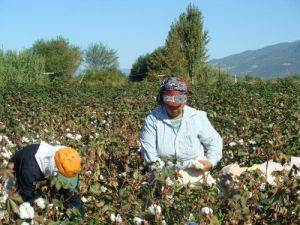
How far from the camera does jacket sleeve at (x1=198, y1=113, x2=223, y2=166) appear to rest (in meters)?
3.40

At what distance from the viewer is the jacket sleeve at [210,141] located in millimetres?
3396

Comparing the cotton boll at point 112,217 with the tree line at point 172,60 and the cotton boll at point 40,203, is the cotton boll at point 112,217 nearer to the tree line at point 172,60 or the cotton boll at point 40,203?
the cotton boll at point 40,203

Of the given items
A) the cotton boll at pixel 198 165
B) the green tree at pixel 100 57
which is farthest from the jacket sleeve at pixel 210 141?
the green tree at pixel 100 57

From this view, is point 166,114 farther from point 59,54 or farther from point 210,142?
point 59,54

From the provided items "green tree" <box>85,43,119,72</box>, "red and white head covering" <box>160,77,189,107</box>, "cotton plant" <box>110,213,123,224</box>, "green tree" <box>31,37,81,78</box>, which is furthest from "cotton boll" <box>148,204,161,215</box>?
"green tree" <box>85,43,119,72</box>

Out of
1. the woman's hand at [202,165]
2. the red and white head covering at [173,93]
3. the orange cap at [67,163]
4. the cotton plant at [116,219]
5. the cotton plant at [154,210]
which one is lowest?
the woman's hand at [202,165]

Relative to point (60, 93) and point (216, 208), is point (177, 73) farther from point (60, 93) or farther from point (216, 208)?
point (216, 208)

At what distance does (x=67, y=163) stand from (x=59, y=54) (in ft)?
209

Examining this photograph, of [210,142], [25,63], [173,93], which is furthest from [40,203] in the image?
[25,63]

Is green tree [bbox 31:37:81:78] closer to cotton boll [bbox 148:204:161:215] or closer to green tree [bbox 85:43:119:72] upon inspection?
green tree [bbox 85:43:119:72]

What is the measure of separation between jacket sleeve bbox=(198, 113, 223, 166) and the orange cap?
984 millimetres

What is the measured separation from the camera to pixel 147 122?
3.41 meters

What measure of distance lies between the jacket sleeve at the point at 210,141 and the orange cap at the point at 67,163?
3.23 ft

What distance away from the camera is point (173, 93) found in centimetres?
319
